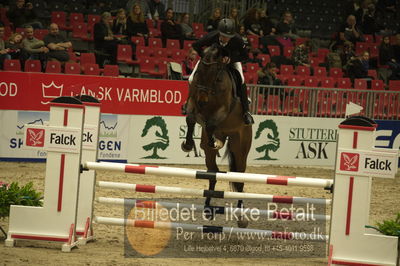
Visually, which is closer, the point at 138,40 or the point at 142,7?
the point at 138,40

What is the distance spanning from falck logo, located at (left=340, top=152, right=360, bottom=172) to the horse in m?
1.96

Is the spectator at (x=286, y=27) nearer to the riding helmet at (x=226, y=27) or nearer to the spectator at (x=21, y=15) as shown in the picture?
the spectator at (x=21, y=15)

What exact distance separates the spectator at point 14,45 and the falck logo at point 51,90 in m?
1.83

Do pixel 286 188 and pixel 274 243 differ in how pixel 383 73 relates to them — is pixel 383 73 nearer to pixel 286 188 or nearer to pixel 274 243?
pixel 286 188

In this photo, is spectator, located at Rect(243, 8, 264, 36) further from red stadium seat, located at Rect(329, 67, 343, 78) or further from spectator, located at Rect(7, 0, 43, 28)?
spectator, located at Rect(7, 0, 43, 28)

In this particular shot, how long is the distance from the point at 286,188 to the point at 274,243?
15.4 ft

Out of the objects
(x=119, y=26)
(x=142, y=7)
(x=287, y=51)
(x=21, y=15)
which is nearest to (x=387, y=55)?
(x=287, y=51)

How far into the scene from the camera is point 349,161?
22.5 ft

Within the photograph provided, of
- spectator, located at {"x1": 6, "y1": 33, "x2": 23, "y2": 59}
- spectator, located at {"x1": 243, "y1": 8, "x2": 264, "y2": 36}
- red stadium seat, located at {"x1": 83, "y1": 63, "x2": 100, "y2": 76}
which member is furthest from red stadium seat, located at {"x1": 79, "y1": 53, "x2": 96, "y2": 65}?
spectator, located at {"x1": 243, "y1": 8, "x2": 264, "y2": 36}

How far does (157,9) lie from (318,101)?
619 cm

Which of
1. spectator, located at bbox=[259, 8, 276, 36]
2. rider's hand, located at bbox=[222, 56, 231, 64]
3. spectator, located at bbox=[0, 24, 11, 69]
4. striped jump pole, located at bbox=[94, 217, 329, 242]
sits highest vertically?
spectator, located at bbox=[259, 8, 276, 36]

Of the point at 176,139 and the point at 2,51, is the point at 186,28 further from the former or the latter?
the point at 2,51

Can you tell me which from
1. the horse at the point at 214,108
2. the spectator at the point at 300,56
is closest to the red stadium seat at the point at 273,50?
the spectator at the point at 300,56

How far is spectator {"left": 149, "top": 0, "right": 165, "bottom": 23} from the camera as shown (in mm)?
19281
